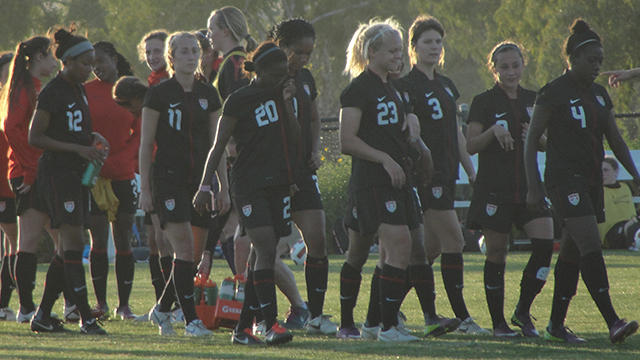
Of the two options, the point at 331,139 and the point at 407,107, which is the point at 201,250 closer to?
the point at 407,107

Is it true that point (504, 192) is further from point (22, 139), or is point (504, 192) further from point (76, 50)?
point (22, 139)

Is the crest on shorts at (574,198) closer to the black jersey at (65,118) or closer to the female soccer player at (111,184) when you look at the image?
the black jersey at (65,118)

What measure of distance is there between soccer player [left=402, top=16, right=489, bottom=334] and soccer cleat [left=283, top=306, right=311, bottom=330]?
110cm

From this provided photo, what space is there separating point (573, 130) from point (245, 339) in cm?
247

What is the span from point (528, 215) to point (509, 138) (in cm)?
56

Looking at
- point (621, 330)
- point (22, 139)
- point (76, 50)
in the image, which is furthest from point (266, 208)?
point (22, 139)

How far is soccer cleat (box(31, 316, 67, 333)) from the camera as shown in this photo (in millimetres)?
6730

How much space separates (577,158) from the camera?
18.5ft

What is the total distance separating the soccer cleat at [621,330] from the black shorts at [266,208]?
2.11m

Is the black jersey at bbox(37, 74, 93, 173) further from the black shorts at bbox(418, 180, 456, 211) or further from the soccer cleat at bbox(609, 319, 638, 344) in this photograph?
the soccer cleat at bbox(609, 319, 638, 344)

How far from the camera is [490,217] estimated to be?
20.1 ft

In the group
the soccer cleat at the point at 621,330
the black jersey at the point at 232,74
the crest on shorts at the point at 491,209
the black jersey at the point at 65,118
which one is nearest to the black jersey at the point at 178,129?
the black jersey at the point at 232,74

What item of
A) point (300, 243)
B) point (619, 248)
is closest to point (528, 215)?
point (300, 243)

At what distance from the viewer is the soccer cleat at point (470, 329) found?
6266 millimetres
